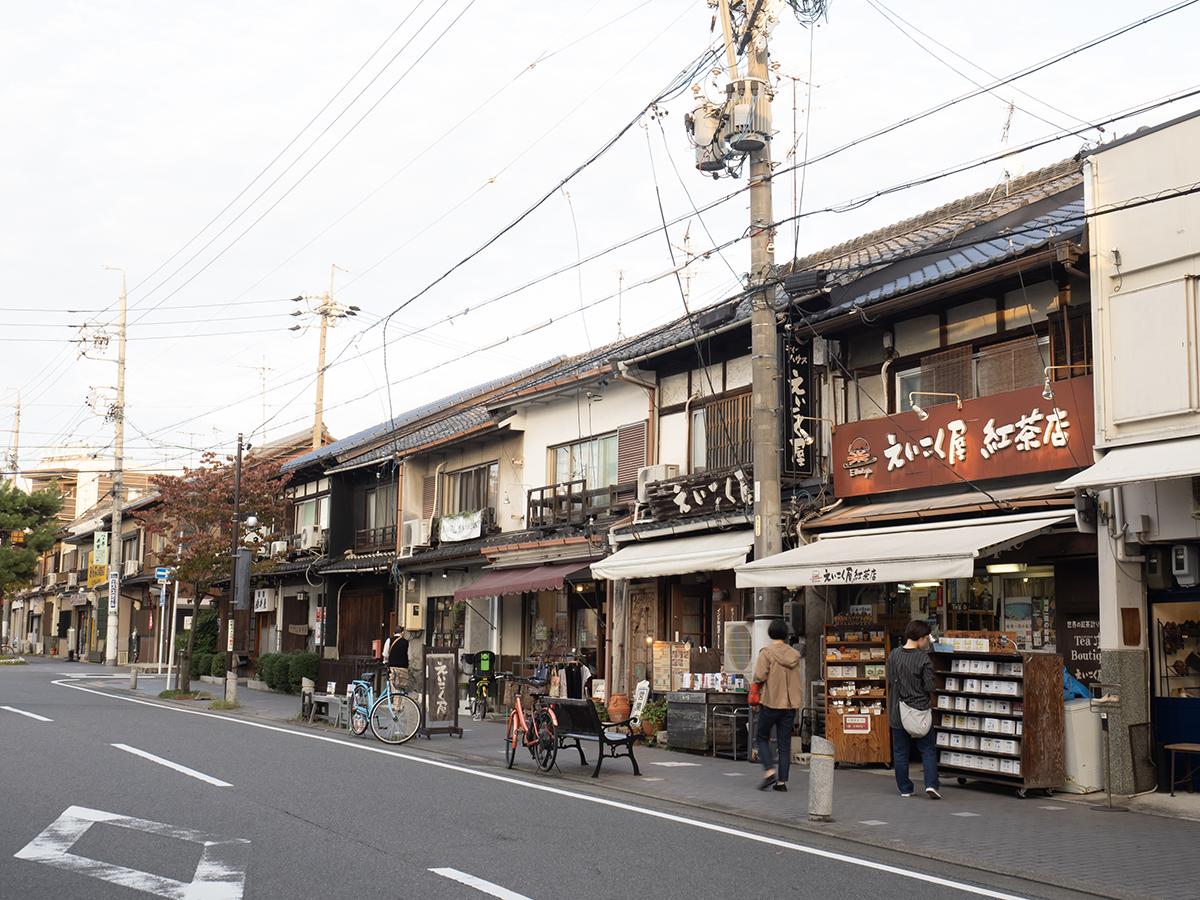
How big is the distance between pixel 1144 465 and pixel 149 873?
969 cm

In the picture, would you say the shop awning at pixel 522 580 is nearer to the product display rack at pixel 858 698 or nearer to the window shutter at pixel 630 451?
the window shutter at pixel 630 451

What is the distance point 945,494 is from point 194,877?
36.3 feet

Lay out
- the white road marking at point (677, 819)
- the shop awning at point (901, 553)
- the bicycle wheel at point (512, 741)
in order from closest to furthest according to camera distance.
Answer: the white road marking at point (677, 819), the shop awning at point (901, 553), the bicycle wheel at point (512, 741)

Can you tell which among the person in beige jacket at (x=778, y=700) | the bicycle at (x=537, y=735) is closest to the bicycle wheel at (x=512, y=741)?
the bicycle at (x=537, y=735)

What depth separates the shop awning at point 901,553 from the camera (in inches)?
513

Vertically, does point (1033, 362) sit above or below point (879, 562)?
above

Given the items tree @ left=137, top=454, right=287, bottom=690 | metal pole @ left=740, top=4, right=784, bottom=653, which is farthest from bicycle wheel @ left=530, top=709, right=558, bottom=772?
tree @ left=137, top=454, right=287, bottom=690

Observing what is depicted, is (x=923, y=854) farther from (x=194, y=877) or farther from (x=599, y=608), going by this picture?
(x=599, y=608)

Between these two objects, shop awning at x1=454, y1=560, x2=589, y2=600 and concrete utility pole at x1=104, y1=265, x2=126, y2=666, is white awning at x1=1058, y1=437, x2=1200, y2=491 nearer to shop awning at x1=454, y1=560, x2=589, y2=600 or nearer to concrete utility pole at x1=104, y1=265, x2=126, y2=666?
shop awning at x1=454, y1=560, x2=589, y2=600

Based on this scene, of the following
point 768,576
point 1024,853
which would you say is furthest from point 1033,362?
point 1024,853

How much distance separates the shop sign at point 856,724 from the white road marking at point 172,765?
772cm

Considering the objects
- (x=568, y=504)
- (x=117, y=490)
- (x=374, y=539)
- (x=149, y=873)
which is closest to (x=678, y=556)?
(x=568, y=504)

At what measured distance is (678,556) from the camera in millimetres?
19000

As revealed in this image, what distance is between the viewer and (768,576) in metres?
15.1
